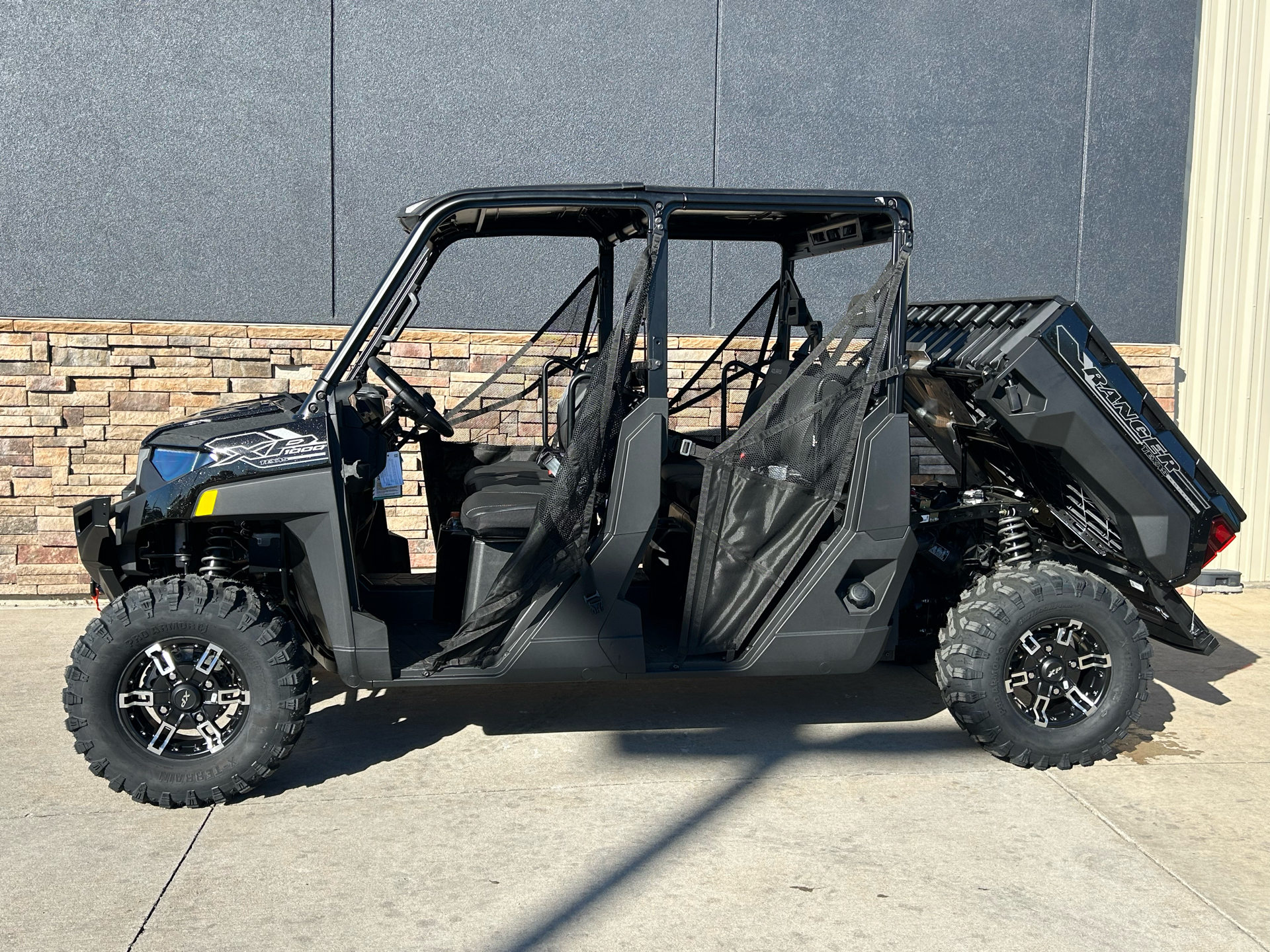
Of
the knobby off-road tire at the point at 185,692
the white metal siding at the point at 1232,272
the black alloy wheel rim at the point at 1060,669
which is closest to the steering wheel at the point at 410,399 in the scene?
the knobby off-road tire at the point at 185,692

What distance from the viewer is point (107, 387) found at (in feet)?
21.8

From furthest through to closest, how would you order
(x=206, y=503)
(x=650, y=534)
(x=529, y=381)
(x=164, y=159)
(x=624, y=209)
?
(x=164, y=159)
(x=529, y=381)
(x=624, y=209)
(x=650, y=534)
(x=206, y=503)

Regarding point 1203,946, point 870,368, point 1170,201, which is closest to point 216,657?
point 870,368

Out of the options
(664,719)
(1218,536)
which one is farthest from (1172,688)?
(664,719)

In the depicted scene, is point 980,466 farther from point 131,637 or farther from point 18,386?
point 18,386

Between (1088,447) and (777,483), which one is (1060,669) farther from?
(777,483)

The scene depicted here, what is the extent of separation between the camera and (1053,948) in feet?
10.4

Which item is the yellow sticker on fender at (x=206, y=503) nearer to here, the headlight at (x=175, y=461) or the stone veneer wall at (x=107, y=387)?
the headlight at (x=175, y=461)

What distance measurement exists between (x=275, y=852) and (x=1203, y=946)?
280 cm

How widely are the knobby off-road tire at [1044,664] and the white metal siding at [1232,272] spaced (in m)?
3.74

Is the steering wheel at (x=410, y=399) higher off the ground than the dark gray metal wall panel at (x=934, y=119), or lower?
lower

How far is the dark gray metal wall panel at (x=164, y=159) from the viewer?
6.51m

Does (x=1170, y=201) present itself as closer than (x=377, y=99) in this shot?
No

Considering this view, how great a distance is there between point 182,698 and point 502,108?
420cm
